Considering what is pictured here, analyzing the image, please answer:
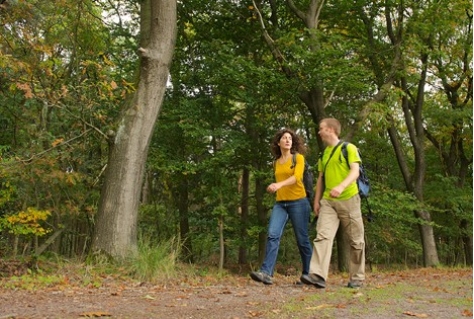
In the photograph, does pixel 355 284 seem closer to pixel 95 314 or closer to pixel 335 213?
pixel 335 213

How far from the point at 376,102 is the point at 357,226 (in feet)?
20.2

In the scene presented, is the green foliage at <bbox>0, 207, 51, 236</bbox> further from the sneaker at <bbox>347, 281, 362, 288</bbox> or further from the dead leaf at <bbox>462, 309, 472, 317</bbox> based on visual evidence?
the dead leaf at <bbox>462, 309, 472, 317</bbox>

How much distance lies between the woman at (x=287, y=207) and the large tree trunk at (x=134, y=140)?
2.08m

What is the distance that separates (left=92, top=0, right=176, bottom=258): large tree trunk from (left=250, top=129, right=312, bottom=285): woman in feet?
6.83

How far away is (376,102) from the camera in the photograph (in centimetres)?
1138

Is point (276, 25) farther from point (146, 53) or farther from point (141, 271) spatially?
point (141, 271)

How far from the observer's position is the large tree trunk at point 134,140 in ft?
22.9

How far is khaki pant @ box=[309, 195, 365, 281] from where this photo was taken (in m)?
5.79


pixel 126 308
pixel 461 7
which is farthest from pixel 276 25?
pixel 126 308

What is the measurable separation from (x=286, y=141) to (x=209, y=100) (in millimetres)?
6620

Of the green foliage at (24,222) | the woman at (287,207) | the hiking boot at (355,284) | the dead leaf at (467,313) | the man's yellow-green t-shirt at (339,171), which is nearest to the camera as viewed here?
the dead leaf at (467,313)

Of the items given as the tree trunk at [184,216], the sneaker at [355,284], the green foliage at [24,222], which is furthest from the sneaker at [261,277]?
the tree trunk at [184,216]

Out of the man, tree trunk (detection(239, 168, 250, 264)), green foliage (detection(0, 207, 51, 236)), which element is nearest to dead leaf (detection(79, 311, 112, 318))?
the man

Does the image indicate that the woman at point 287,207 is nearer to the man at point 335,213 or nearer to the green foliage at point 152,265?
the man at point 335,213
